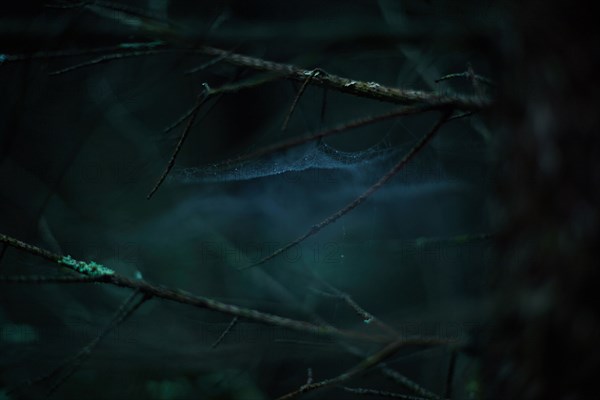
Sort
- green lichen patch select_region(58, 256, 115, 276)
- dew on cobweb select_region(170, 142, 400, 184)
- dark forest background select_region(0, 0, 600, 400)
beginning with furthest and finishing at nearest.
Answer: dew on cobweb select_region(170, 142, 400, 184) → green lichen patch select_region(58, 256, 115, 276) → dark forest background select_region(0, 0, 600, 400)

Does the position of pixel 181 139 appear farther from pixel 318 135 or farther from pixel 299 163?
pixel 299 163

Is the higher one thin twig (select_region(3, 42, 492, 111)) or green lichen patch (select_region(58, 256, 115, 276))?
thin twig (select_region(3, 42, 492, 111))

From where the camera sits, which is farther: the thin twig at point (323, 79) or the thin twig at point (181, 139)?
the thin twig at point (323, 79)

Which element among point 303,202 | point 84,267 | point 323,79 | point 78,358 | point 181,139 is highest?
point 303,202

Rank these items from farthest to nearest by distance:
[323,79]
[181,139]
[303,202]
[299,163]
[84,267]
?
[303,202] → [299,163] → [323,79] → [84,267] → [181,139]

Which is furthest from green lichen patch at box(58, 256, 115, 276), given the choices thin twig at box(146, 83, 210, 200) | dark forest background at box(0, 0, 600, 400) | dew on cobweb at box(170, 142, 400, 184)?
dew on cobweb at box(170, 142, 400, 184)

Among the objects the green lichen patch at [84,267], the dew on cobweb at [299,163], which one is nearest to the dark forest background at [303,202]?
the dew on cobweb at [299,163]

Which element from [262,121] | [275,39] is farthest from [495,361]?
[262,121]

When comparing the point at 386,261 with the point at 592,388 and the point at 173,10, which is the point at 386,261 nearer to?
the point at 173,10

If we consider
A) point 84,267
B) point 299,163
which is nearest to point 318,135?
point 84,267

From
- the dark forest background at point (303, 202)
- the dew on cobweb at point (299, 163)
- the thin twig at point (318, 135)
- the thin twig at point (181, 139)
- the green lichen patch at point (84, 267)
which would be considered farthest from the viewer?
the dew on cobweb at point (299, 163)

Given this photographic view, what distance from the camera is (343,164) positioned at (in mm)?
2475

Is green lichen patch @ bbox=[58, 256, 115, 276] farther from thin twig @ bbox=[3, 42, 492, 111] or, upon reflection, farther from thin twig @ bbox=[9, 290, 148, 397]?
thin twig @ bbox=[3, 42, 492, 111]

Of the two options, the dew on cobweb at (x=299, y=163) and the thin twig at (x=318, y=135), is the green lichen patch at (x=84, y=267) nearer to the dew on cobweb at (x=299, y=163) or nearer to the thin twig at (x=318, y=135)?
the thin twig at (x=318, y=135)
